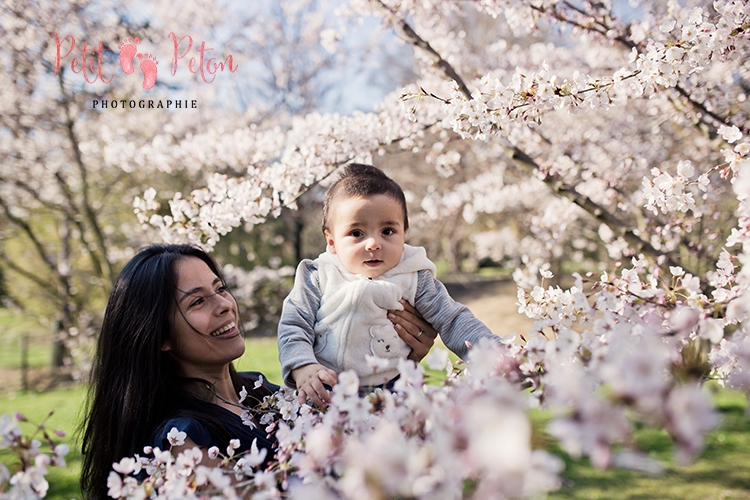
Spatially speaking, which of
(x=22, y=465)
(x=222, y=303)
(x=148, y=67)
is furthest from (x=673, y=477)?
(x=148, y=67)

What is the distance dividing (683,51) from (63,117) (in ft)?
27.9

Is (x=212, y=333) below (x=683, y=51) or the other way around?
below

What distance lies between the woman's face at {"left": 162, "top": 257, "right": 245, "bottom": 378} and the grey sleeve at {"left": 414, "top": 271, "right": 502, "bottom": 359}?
0.71 m

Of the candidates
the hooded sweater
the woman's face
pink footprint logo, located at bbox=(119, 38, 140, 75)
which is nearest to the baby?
→ the hooded sweater

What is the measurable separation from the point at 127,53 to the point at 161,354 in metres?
7.11

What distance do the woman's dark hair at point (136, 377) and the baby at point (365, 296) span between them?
442 millimetres

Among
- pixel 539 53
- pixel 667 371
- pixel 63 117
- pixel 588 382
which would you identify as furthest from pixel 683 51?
pixel 63 117

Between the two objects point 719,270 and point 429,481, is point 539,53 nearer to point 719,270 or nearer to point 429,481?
point 719,270

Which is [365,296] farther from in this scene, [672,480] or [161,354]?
[672,480]

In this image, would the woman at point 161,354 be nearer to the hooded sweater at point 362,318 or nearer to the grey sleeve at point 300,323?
the hooded sweater at point 362,318

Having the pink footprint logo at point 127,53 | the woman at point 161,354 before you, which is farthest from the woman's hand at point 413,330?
the pink footprint logo at point 127,53

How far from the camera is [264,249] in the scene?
1412cm

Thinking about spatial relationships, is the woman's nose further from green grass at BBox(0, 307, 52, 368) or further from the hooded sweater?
green grass at BBox(0, 307, 52, 368)

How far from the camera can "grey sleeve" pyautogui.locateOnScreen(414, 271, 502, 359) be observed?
1.81m
